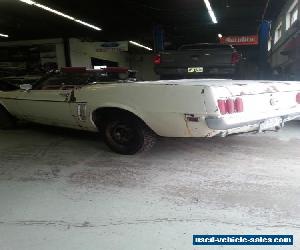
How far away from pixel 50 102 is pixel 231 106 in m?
2.88

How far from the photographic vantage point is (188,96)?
3.44 meters

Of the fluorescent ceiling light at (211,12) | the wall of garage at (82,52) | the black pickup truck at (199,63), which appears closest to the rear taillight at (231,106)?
the black pickup truck at (199,63)

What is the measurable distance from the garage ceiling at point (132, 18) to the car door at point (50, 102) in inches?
322

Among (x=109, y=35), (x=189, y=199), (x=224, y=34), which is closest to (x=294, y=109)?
(x=189, y=199)

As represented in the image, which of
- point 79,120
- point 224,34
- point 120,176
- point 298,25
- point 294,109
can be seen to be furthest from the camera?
point 224,34

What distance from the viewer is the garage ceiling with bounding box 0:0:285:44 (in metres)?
13.7

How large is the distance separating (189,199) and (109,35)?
1999 cm

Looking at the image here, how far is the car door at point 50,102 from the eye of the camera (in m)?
4.86

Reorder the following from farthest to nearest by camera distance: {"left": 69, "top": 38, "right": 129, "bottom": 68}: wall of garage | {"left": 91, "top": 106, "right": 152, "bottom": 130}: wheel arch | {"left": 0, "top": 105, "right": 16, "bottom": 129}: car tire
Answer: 1. {"left": 69, "top": 38, "right": 129, "bottom": 68}: wall of garage
2. {"left": 0, "top": 105, "right": 16, "bottom": 129}: car tire
3. {"left": 91, "top": 106, "right": 152, "bottom": 130}: wheel arch

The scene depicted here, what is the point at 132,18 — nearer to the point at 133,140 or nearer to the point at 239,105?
the point at 133,140

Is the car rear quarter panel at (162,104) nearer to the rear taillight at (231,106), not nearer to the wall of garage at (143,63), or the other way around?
the rear taillight at (231,106)

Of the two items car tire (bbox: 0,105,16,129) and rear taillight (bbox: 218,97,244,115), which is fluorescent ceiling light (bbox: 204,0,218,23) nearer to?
car tire (bbox: 0,105,16,129)

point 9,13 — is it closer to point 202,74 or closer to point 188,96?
point 202,74

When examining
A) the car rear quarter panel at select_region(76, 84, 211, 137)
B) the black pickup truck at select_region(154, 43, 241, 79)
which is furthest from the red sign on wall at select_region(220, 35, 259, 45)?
the car rear quarter panel at select_region(76, 84, 211, 137)
